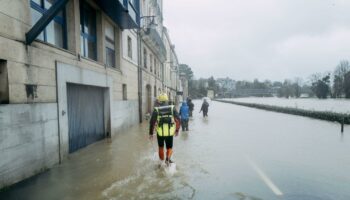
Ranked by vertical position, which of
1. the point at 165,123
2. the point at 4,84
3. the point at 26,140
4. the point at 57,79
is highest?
the point at 57,79

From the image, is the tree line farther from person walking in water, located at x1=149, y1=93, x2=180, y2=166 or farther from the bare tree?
person walking in water, located at x1=149, y1=93, x2=180, y2=166

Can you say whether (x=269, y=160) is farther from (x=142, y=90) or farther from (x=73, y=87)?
(x=142, y=90)

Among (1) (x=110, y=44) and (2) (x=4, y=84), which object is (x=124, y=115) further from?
(2) (x=4, y=84)

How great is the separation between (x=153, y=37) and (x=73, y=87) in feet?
46.2

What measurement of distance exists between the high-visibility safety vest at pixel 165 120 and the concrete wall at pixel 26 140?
275 cm

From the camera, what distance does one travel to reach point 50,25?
8.04 m

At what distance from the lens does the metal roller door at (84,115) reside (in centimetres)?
890

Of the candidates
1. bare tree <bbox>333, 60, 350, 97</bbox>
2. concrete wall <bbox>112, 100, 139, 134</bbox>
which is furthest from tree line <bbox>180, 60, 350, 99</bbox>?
concrete wall <bbox>112, 100, 139, 134</bbox>

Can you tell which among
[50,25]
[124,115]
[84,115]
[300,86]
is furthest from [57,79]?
[300,86]

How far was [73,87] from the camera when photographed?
360 inches

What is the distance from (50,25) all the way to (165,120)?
437 centimetres

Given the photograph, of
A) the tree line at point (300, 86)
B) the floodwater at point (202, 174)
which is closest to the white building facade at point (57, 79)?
the floodwater at point (202, 174)

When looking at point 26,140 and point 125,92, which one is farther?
point 125,92

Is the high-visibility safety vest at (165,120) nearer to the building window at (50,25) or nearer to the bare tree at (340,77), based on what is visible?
the building window at (50,25)
